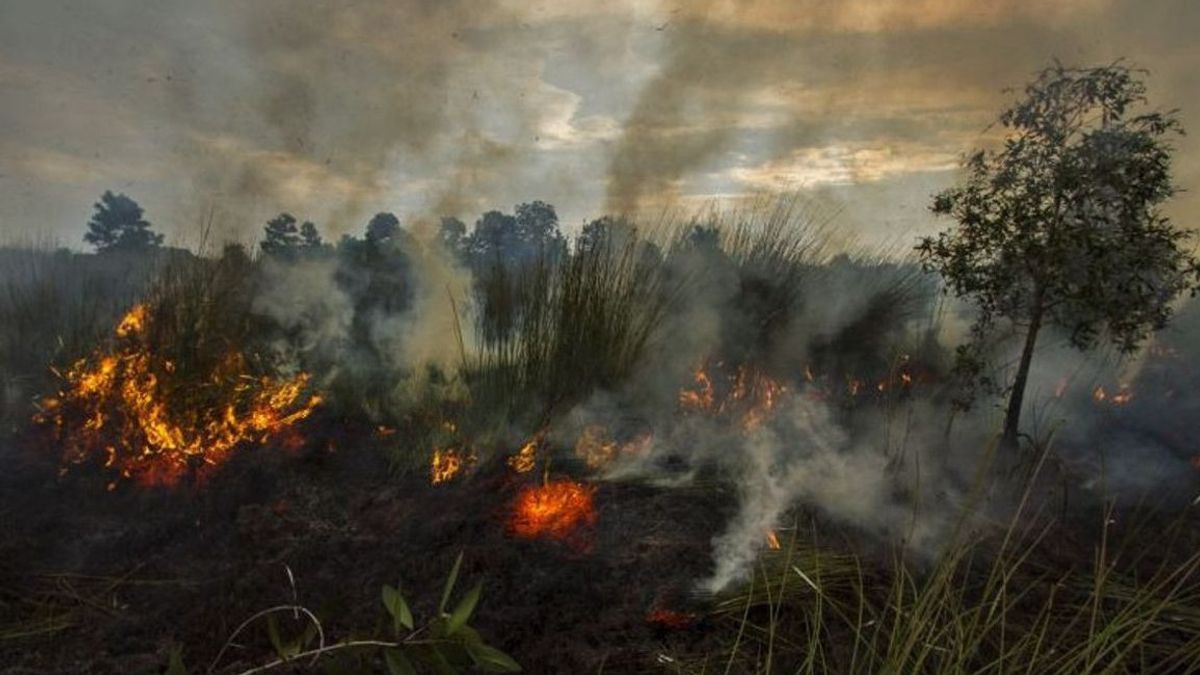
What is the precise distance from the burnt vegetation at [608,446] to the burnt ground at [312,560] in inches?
1.0

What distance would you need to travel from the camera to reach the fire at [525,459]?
6.45 meters

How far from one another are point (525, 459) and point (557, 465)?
29 cm

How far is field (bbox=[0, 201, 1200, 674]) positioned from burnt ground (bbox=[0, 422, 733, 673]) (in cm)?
2

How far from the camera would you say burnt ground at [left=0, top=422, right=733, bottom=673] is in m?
4.32

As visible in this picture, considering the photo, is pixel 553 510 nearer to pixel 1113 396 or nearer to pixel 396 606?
pixel 396 606

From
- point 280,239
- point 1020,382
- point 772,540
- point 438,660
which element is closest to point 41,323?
point 280,239

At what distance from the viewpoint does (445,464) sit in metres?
6.72

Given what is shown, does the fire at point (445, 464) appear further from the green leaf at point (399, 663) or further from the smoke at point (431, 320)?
the green leaf at point (399, 663)

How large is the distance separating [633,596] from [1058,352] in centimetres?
916

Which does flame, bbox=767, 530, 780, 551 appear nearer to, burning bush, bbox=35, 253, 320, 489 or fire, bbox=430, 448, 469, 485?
fire, bbox=430, 448, 469, 485

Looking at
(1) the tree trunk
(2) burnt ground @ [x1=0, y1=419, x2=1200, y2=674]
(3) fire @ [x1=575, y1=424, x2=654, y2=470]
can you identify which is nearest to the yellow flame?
(2) burnt ground @ [x1=0, y1=419, x2=1200, y2=674]

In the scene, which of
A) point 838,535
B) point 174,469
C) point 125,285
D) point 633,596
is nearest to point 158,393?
point 174,469

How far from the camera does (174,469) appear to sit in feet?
20.9

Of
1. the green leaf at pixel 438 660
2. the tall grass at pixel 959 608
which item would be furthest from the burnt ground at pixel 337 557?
the green leaf at pixel 438 660
